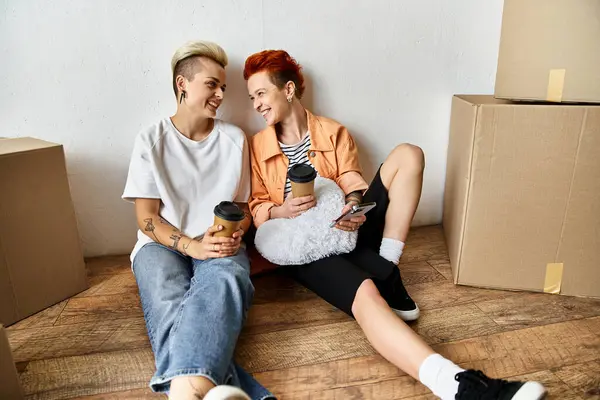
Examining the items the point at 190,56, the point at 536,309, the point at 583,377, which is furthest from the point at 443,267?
the point at 190,56

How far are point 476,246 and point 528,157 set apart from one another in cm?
32

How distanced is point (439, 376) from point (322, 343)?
34 cm

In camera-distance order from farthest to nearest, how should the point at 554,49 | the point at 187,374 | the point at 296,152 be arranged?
the point at 296,152 < the point at 554,49 < the point at 187,374

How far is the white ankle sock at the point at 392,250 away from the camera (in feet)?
4.44

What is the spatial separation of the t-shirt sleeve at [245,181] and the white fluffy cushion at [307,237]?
0.17 metres

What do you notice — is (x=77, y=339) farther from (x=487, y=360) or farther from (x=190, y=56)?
(x=487, y=360)

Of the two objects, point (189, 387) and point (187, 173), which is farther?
point (187, 173)

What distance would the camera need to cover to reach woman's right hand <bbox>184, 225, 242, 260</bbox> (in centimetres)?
118

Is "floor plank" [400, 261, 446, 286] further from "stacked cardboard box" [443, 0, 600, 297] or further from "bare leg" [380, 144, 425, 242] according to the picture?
"bare leg" [380, 144, 425, 242]

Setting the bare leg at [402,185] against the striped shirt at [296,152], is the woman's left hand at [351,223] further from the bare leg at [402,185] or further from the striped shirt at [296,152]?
the striped shirt at [296,152]

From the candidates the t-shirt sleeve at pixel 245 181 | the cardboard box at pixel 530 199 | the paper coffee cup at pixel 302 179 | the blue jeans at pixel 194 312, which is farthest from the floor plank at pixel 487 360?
the t-shirt sleeve at pixel 245 181

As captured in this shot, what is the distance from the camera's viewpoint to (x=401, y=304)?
4.12 ft

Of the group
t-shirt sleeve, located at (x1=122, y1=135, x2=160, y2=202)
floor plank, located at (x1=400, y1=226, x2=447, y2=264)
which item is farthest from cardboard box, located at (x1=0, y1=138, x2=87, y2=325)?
floor plank, located at (x1=400, y1=226, x2=447, y2=264)

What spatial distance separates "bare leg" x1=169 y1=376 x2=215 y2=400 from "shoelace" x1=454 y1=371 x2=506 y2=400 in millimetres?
513
